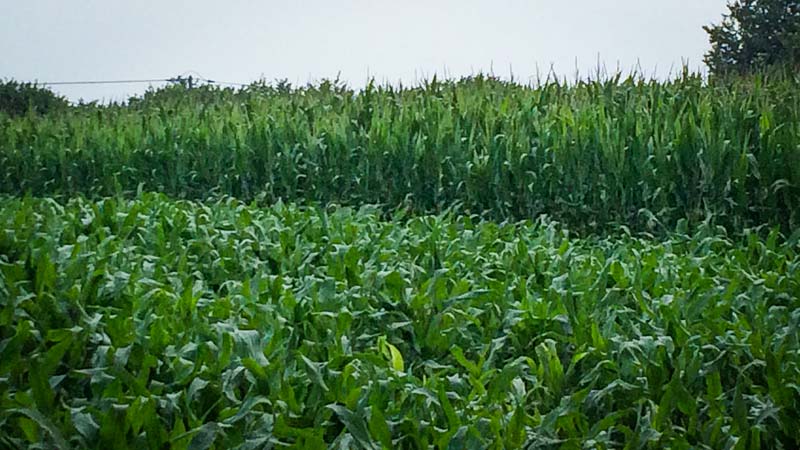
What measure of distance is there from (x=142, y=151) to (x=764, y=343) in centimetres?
550

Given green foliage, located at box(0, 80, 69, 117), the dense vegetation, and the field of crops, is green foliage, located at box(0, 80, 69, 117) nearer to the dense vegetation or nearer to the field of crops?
the dense vegetation

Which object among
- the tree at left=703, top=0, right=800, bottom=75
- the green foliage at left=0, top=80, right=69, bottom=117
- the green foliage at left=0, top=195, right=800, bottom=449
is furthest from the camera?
the tree at left=703, top=0, right=800, bottom=75

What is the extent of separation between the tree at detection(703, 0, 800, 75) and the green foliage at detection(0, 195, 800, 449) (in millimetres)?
10215

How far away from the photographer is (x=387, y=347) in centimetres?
246

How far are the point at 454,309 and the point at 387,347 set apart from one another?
0.77ft

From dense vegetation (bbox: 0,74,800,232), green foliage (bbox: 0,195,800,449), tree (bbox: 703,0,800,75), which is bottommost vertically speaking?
green foliage (bbox: 0,195,800,449)

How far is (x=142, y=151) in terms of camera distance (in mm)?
7035

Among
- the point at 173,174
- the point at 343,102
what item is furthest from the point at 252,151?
the point at 343,102

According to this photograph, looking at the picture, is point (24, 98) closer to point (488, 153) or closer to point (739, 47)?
point (488, 153)

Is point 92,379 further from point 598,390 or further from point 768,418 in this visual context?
point 768,418

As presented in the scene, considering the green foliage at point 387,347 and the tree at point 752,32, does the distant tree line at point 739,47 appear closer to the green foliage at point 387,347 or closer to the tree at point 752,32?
the tree at point 752,32

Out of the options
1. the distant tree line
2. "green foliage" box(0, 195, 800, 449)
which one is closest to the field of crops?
"green foliage" box(0, 195, 800, 449)

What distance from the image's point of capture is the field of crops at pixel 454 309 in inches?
76.5

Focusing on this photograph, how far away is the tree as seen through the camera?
1280cm
